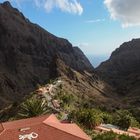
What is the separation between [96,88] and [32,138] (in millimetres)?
109473

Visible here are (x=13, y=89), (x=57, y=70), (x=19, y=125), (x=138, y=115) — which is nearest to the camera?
(x=19, y=125)

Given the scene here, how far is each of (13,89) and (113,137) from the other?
144 meters

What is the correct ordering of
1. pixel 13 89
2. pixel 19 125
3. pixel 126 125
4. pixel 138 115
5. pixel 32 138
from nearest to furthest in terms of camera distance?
pixel 32 138
pixel 19 125
pixel 126 125
pixel 138 115
pixel 13 89

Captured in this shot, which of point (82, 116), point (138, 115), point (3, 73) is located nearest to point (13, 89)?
point (3, 73)

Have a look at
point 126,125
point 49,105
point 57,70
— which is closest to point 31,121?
point 126,125

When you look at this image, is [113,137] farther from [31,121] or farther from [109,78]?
[109,78]

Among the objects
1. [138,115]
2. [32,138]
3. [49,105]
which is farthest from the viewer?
[138,115]

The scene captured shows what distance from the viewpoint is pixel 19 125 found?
31547 mm

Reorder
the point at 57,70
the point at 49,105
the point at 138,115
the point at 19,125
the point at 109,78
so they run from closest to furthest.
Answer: the point at 19,125, the point at 49,105, the point at 138,115, the point at 57,70, the point at 109,78

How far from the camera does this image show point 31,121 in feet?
106

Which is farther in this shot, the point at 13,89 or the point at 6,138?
the point at 13,89

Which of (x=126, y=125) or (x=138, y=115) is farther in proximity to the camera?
(x=138, y=115)

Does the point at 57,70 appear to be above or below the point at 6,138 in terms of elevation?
above

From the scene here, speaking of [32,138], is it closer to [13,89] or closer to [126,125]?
[126,125]
